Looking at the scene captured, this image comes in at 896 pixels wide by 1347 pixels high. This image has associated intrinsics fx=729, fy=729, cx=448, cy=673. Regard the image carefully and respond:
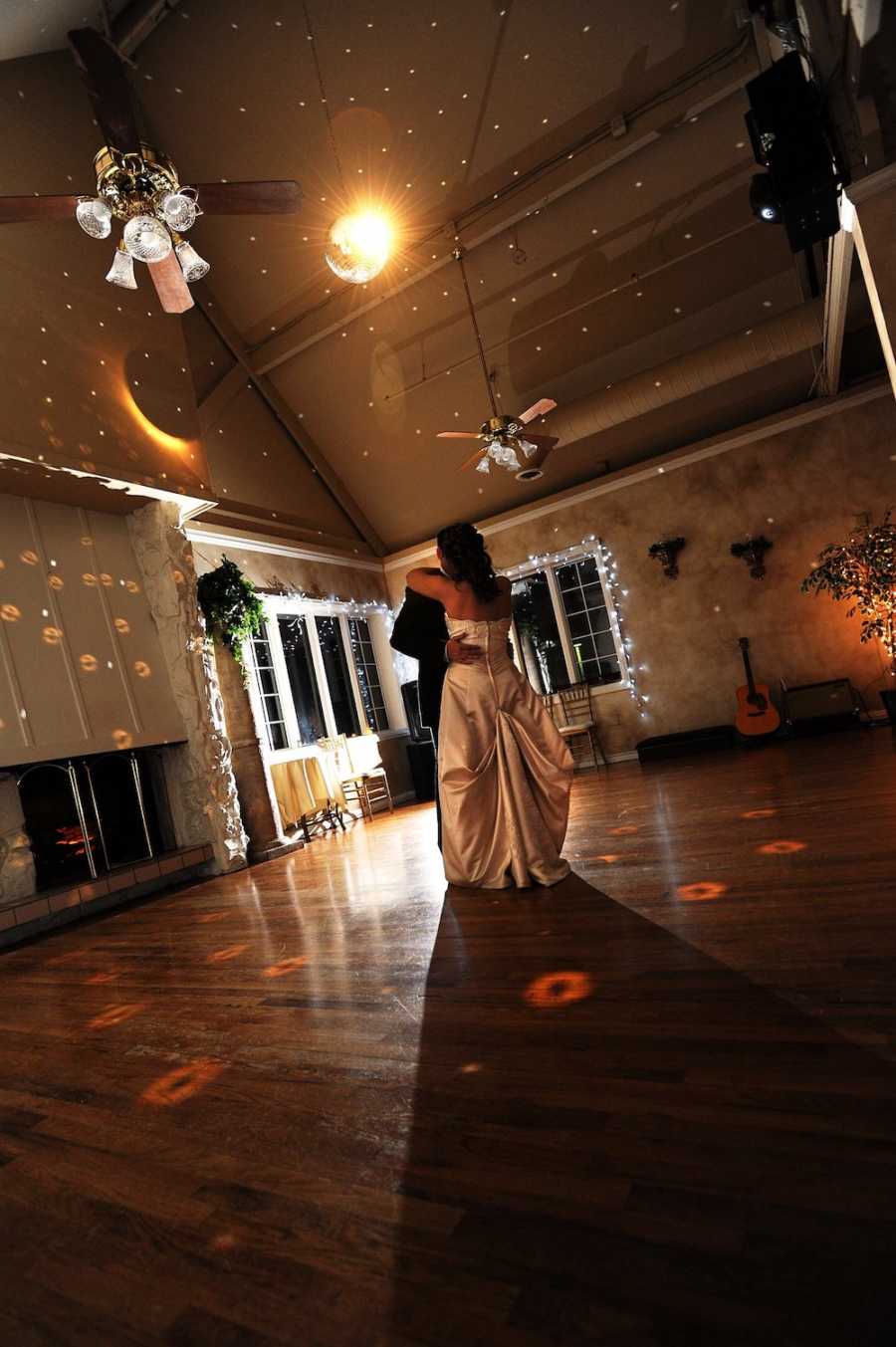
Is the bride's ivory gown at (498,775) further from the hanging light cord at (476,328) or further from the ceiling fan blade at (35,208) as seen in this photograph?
the hanging light cord at (476,328)

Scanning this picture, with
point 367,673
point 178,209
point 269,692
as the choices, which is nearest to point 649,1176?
point 178,209

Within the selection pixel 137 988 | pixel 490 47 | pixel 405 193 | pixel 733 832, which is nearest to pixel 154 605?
pixel 137 988

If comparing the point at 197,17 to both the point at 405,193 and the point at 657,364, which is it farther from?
the point at 657,364

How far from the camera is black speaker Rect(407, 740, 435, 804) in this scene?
30.4ft

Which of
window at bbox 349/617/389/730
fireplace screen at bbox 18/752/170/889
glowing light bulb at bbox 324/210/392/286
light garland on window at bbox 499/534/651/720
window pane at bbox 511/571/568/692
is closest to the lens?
glowing light bulb at bbox 324/210/392/286

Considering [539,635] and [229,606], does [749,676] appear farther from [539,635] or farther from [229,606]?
[229,606]

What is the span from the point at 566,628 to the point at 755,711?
261 cm

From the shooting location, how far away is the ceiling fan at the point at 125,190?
3.26 meters

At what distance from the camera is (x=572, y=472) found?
903 centimetres

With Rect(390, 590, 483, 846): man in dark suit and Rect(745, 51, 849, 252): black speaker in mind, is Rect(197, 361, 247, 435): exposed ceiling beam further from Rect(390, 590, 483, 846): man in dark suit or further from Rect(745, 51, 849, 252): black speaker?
Rect(745, 51, 849, 252): black speaker

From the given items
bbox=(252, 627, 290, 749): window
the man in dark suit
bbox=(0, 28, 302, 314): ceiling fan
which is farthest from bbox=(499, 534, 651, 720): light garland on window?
bbox=(0, 28, 302, 314): ceiling fan

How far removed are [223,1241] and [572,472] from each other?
8.75 metres

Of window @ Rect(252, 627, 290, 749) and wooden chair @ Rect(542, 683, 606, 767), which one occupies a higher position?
window @ Rect(252, 627, 290, 749)

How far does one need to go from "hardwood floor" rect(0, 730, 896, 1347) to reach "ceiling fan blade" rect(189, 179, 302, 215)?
3.44 metres
